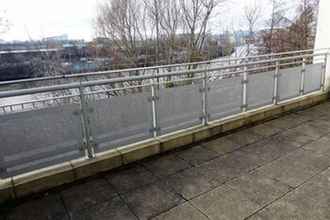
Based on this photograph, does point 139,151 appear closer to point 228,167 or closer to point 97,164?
point 97,164

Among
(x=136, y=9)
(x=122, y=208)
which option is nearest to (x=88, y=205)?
(x=122, y=208)

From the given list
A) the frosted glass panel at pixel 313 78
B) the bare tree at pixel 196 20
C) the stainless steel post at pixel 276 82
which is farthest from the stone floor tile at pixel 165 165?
the bare tree at pixel 196 20

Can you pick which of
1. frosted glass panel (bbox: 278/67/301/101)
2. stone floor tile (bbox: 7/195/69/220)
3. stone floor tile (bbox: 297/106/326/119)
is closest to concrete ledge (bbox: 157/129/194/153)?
stone floor tile (bbox: 7/195/69/220)

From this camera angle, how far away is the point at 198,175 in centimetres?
221

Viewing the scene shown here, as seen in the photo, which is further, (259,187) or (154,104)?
(154,104)

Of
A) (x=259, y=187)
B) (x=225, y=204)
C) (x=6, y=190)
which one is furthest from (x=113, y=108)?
(x=259, y=187)

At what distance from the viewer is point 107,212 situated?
1760 millimetres

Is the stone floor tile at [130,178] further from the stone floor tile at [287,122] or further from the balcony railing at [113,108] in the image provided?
the stone floor tile at [287,122]

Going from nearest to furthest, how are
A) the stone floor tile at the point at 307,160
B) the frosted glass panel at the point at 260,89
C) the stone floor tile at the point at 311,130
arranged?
the stone floor tile at the point at 307,160
the stone floor tile at the point at 311,130
the frosted glass panel at the point at 260,89

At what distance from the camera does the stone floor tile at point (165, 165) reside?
2305mm

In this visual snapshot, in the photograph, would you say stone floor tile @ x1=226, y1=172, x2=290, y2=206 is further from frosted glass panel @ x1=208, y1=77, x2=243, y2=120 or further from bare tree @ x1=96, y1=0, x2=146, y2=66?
bare tree @ x1=96, y1=0, x2=146, y2=66

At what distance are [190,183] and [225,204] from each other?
0.38 m

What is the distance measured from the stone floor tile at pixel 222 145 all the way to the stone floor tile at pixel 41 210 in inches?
64.8

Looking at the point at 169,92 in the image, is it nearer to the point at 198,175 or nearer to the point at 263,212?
the point at 198,175
